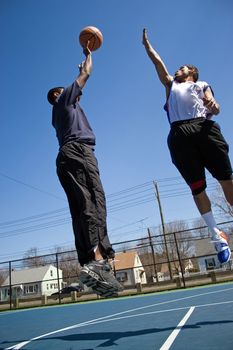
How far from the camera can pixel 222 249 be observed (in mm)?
2896

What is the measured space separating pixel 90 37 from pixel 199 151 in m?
2.02

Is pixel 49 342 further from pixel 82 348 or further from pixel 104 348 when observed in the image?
pixel 104 348

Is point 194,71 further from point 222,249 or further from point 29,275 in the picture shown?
point 29,275

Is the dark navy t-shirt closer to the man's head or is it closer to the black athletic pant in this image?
the black athletic pant

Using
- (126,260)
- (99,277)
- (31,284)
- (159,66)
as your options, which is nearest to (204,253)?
(126,260)

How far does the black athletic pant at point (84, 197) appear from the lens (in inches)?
98.4

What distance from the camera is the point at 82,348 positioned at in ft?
8.54

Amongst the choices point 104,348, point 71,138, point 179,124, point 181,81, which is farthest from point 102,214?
point 181,81

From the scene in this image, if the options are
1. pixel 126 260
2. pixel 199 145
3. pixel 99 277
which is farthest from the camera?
pixel 126 260

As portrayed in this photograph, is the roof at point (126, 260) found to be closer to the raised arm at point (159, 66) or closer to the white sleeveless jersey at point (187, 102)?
the raised arm at point (159, 66)

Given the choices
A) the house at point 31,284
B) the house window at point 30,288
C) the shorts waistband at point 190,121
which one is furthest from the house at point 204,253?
the shorts waistband at point 190,121

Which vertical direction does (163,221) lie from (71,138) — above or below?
above

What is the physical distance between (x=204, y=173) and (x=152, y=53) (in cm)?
169

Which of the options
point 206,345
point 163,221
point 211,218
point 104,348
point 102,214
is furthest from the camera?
point 163,221
